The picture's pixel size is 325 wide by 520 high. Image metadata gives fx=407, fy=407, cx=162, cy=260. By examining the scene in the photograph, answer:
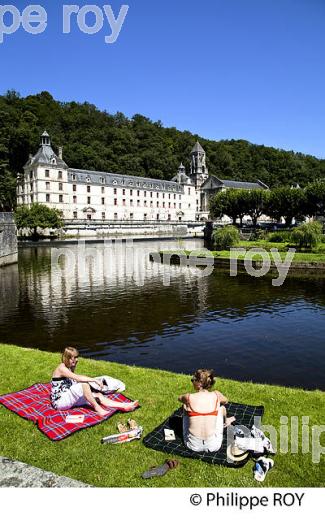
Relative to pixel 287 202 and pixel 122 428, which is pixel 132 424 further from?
pixel 287 202

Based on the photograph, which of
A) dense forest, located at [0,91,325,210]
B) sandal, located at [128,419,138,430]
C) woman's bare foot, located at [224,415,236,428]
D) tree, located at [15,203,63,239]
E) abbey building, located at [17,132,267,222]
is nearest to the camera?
woman's bare foot, located at [224,415,236,428]

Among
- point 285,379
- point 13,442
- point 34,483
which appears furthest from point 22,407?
point 285,379

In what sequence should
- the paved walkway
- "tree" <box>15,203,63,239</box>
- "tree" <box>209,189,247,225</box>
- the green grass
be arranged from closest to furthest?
the paved walkway < the green grass < "tree" <box>15,203,63,239</box> < "tree" <box>209,189,247,225</box>

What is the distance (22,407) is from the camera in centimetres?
844

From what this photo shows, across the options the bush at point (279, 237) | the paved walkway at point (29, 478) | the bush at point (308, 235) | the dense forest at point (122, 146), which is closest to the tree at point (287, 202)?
the bush at point (279, 237)

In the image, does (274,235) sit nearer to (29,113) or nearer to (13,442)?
(13,442)

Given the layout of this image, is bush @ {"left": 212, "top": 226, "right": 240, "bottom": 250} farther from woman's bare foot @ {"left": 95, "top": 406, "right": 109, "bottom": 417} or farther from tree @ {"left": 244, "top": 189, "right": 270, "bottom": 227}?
woman's bare foot @ {"left": 95, "top": 406, "right": 109, "bottom": 417}

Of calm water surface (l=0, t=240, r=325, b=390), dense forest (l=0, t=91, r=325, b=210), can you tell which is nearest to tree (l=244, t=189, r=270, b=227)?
calm water surface (l=0, t=240, r=325, b=390)

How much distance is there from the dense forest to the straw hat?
86212 millimetres

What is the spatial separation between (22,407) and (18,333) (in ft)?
30.5

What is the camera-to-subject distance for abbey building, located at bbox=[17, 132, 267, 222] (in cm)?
9512

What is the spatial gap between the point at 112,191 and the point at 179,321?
311ft

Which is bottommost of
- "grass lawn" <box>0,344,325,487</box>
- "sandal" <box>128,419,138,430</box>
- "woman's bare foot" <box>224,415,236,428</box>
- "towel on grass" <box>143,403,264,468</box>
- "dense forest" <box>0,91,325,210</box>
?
"grass lawn" <box>0,344,325,487</box>

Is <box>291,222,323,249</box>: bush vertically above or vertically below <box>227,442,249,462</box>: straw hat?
above
